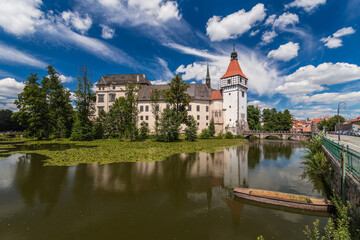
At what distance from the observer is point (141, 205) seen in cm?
898

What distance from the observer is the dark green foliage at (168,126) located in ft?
127

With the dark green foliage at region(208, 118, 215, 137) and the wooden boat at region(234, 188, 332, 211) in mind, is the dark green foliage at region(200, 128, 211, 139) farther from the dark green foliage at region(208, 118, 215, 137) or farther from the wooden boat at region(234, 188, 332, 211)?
the wooden boat at region(234, 188, 332, 211)

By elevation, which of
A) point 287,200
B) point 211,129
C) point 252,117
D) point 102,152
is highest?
point 252,117

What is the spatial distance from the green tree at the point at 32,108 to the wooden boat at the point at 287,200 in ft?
156

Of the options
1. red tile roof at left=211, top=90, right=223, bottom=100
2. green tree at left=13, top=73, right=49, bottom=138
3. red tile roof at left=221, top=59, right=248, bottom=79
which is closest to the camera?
green tree at left=13, top=73, right=49, bottom=138

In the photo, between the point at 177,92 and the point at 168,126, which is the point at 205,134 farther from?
the point at 177,92

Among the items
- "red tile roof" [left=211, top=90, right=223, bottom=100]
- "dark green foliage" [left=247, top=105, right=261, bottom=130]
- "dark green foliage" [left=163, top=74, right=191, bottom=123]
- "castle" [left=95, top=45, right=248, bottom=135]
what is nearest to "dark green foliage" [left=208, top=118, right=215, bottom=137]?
"castle" [left=95, top=45, right=248, bottom=135]

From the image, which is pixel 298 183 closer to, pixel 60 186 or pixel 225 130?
pixel 60 186

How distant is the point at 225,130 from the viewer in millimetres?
52844

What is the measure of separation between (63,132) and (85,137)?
878 centimetres

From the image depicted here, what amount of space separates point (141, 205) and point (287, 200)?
764cm

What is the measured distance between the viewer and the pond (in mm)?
6809

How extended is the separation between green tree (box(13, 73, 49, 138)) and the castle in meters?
15.4

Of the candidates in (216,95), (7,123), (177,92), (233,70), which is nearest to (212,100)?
(216,95)
